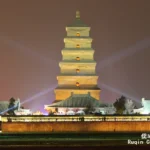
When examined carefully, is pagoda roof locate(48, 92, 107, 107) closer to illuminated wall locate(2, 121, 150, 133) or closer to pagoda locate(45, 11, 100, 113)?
pagoda locate(45, 11, 100, 113)

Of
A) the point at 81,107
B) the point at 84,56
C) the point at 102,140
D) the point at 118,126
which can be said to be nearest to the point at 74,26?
the point at 84,56

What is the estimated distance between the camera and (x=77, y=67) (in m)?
51.4

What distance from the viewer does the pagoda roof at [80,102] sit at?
46.3m

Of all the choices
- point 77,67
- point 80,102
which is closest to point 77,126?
point 80,102

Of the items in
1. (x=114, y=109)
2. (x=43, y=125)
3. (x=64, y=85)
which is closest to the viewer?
(x=43, y=125)

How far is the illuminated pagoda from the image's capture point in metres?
51.1

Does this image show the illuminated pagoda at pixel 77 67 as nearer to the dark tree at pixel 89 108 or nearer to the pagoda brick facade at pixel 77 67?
the pagoda brick facade at pixel 77 67

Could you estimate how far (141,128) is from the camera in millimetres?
34469

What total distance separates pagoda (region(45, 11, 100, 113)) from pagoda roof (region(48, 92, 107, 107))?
3.12 metres

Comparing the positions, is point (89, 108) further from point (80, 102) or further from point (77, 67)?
point (77, 67)

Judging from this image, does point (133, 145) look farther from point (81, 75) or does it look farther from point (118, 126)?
point (81, 75)

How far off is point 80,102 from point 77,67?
18.6 feet

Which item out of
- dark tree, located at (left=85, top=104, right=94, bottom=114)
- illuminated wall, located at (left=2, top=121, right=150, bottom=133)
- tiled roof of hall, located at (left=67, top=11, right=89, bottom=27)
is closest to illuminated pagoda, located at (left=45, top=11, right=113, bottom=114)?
tiled roof of hall, located at (left=67, top=11, right=89, bottom=27)

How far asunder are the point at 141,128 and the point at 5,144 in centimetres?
1178
